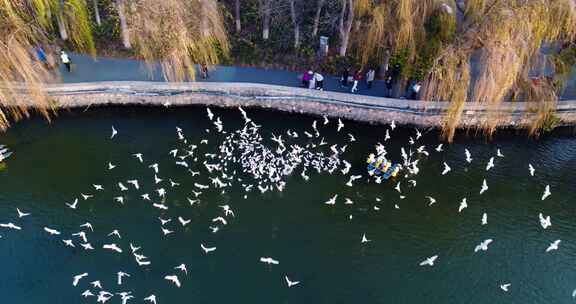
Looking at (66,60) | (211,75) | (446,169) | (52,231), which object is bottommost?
(52,231)

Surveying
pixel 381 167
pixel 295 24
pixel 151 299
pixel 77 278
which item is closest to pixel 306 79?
pixel 295 24

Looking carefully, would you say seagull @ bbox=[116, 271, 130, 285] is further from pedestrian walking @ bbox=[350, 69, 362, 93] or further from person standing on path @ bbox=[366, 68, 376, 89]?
person standing on path @ bbox=[366, 68, 376, 89]

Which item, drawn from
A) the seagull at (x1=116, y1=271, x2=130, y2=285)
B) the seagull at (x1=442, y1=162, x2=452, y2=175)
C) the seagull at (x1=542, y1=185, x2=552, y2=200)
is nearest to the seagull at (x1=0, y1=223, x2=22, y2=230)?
the seagull at (x1=116, y1=271, x2=130, y2=285)

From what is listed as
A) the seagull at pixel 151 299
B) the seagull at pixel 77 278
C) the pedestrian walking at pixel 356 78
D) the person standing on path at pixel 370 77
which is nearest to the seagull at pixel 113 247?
the seagull at pixel 77 278

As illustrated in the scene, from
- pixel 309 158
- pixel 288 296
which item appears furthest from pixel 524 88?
pixel 288 296

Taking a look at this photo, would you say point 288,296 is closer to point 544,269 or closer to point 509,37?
point 544,269

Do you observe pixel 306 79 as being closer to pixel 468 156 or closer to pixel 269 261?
pixel 468 156

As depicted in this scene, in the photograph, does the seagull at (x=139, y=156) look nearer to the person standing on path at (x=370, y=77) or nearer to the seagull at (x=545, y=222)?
the person standing on path at (x=370, y=77)

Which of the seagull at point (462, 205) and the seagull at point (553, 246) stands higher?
the seagull at point (462, 205)

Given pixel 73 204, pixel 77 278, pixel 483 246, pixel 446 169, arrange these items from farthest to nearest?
pixel 446 169 → pixel 73 204 → pixel 483 246 → pixel 77 278
